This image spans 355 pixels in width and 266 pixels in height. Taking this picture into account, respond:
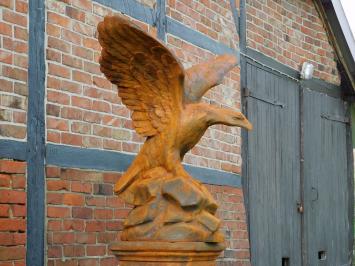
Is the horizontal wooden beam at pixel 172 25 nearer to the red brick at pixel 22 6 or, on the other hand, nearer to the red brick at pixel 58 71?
the red brick at pixel 58 71

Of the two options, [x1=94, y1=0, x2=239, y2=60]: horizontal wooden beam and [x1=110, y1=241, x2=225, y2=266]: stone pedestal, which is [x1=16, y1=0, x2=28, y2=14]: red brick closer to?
[x1=94, y1=0, x2=239, y2=60]: horizontal wooden beam

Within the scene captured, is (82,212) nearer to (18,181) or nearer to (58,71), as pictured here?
(18,181)

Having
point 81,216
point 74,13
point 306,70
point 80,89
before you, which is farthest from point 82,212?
point 306,70

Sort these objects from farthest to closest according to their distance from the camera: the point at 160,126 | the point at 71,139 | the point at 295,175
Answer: the point at 295,175
the point at 71,139
the point at 160,126

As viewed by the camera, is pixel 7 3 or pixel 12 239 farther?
pixel 7 3

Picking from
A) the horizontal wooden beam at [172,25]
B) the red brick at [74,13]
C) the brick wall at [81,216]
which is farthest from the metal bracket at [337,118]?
the red brick at [74,13]

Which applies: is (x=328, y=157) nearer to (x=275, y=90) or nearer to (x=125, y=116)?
(x=275, y=90)

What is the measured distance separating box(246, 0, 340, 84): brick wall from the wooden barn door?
251 millimetres

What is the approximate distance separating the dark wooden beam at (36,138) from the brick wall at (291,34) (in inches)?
130

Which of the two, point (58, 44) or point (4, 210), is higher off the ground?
point (58, 44)

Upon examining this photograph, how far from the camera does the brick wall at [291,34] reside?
823 centimetres

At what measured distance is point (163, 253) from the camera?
414 cm

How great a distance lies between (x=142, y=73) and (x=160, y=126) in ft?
1.04

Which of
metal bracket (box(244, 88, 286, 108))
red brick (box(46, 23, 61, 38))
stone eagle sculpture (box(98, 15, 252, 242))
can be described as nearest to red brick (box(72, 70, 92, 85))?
red brick (box(46, 23, 61, 38))
